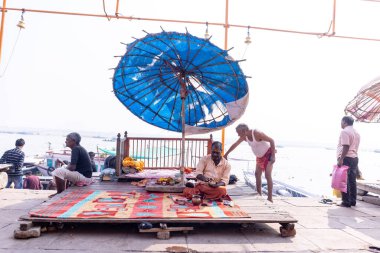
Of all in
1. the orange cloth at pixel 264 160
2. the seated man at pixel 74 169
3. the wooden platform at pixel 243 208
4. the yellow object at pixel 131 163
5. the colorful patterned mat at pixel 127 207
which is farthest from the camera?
the yellow object at pixel 131 163

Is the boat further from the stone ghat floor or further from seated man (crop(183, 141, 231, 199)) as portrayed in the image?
the stone ghat floor

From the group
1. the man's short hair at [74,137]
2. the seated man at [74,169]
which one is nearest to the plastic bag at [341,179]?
the seated man at [74,169]

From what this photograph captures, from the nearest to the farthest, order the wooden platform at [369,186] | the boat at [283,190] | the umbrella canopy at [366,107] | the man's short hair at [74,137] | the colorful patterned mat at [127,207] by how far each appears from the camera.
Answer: the colorful patterned mat at [127,207], the man's short hair at [74,137], the wooden platform at [369,186], the umbrella canopy at [366,107], the boat at [283,190]

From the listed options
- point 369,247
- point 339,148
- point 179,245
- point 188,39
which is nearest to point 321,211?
point 339,148

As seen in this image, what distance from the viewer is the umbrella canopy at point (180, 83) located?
658 centimetres

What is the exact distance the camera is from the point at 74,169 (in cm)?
688

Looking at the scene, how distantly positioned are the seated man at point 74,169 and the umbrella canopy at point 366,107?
269 inches

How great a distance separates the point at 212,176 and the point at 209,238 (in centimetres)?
177

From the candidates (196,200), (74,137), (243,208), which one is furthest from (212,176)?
(74,137)

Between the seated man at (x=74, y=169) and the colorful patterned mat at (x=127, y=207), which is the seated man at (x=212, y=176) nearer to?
the colorful patterned mat at (x=127, y=207)

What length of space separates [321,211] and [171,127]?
13.6 feet

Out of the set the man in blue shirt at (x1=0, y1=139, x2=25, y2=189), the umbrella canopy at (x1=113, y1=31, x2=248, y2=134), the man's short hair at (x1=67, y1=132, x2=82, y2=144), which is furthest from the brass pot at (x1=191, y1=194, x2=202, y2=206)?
the man in blue shirt at (x1=0, y1=139, x2=25, y2=189)

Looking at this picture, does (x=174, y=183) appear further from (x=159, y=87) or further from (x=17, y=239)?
(x=17, y=239)

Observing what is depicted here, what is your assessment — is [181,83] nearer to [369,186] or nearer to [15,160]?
[15,160]
